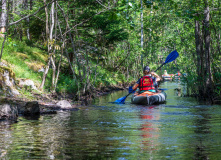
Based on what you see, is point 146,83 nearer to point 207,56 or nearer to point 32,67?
point 207,56

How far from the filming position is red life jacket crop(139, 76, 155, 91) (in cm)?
1300

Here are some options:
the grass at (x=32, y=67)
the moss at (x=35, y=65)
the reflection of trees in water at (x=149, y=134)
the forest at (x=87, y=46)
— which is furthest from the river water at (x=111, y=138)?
the moss at (x=35, y=65)

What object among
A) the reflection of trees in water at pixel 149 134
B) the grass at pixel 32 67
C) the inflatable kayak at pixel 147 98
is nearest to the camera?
the reflection of trees in water at pixel 149 134

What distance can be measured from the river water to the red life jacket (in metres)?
4.62

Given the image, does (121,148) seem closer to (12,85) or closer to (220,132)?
(220,132)

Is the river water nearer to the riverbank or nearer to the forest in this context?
the riverbank

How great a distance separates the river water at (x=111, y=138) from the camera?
4504 millimetres

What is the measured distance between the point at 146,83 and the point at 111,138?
754 centimetres

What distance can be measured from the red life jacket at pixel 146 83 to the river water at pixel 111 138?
15.2ft

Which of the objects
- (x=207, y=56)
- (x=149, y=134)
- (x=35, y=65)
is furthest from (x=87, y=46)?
(x=149, y=134)

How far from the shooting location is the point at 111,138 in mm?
5730

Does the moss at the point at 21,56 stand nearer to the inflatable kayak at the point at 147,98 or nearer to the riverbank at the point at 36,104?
the riverbank at the point at 36,104

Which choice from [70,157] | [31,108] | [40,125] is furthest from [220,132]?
[31,108]

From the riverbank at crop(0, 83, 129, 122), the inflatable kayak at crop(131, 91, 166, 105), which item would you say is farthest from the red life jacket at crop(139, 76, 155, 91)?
the riverbank at crop(0, 83, 129, 122)
